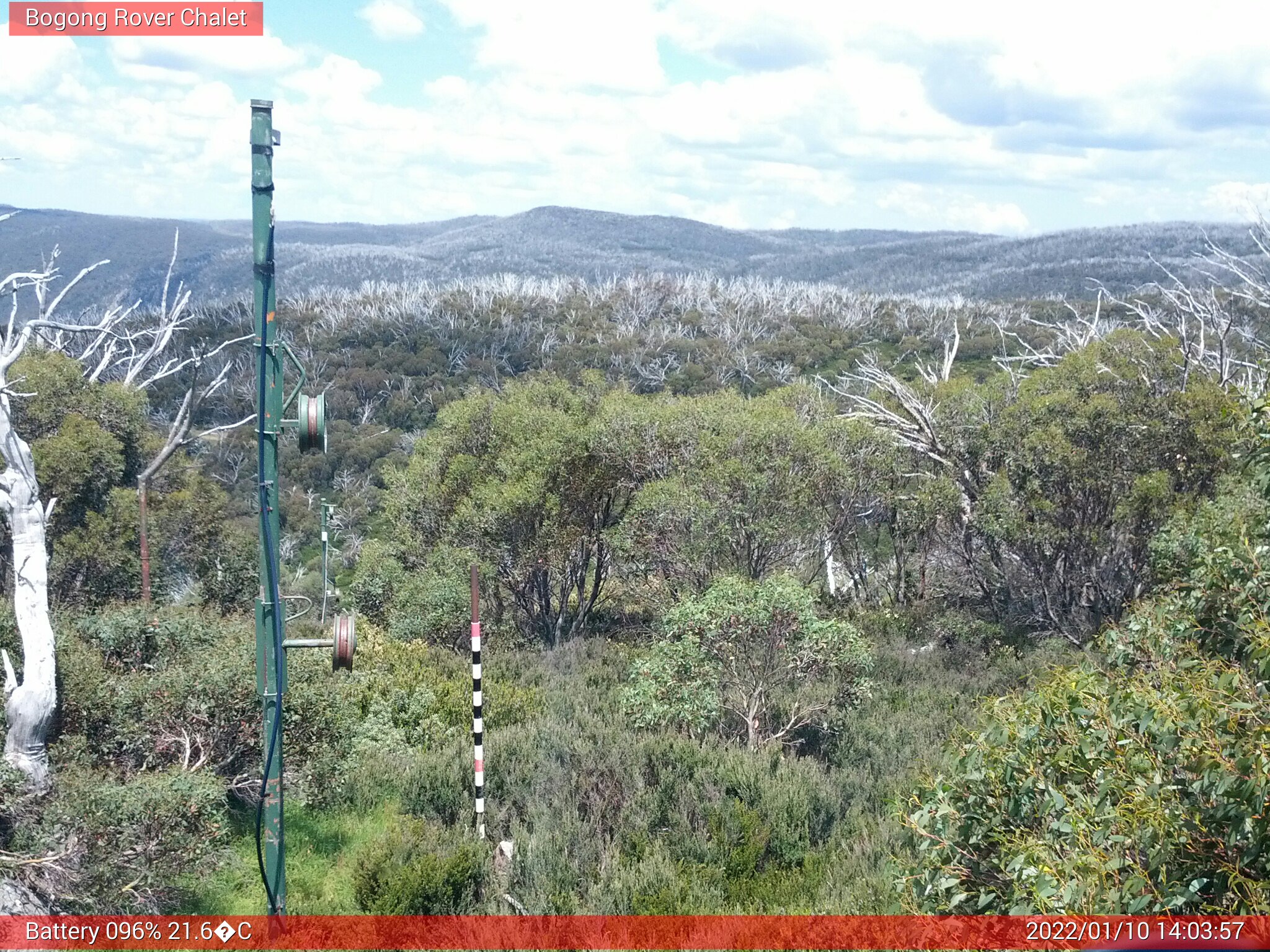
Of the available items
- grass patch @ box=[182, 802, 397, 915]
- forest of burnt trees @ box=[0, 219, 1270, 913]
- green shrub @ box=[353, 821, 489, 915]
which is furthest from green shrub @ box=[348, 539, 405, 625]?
green shrub @ box=[353, 821, 489, 915]

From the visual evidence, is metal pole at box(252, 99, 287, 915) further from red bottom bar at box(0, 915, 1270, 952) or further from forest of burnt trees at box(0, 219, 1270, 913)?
forest of burnt trees at box(0, 219, 1270, 913)

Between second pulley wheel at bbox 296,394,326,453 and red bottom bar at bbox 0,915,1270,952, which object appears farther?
red bottom bar at bbox 0,915,1270,952

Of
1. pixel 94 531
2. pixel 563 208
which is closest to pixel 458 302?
pixel 94 531

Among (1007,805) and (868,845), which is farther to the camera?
(868,845)

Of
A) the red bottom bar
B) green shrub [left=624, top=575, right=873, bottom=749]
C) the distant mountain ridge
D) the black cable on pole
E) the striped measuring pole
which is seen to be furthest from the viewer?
the distant mountain ridge

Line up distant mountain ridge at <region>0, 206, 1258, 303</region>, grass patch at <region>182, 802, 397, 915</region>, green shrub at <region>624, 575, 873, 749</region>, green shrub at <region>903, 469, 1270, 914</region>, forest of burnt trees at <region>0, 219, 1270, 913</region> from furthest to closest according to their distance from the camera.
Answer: distant mountain ridge at <region>0, 206, 1258, 303</region> < green shrub at <region>624, 575, 873, 749</region> < grass patch at <region>182, 802, 397, 915</region> < forest of burnt trees at <region>0, 219, 1270, 913</region> < green shrub at <region>903, 469, 1270, 914</region>

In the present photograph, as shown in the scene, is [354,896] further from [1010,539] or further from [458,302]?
[458,302]

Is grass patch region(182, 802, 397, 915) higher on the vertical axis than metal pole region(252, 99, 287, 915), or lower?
lower
